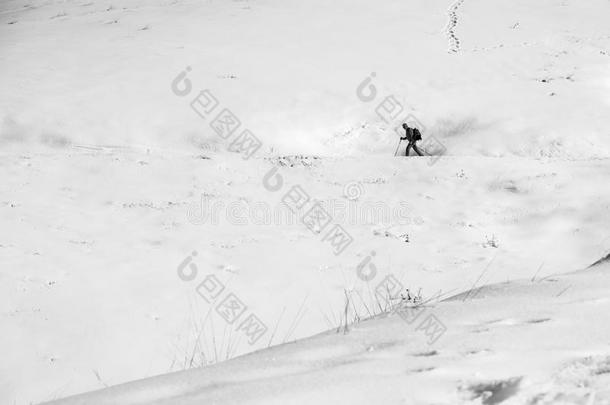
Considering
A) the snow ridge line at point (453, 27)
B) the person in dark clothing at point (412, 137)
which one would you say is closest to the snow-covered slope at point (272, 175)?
the snow ridge line at point (453, 27)

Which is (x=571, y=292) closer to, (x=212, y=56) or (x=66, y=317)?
(x=66, y=317)

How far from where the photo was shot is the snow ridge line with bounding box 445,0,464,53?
1884cm

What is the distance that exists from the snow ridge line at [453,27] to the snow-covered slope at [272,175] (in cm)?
9

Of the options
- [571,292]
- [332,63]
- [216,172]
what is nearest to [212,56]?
[332,63]

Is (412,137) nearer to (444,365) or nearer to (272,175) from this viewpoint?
(272,175)

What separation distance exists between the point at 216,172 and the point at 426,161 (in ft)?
12.7

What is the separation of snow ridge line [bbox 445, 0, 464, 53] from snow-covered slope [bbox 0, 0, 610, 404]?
0.09m

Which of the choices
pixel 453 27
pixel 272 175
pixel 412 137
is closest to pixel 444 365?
pixel 272 175

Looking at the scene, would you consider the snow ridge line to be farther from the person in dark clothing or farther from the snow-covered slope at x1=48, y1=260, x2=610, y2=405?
the snow-covered slope at x1=48, y1=260, x2=610, y2=405

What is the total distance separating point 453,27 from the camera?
67.1ft

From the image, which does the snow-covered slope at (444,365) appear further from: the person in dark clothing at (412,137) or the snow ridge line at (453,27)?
the snow ridge line at (453,27)

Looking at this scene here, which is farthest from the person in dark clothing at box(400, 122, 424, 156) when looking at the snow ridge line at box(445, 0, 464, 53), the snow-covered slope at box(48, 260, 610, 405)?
the snow-covered slope at box(48, 260, 610, 405)

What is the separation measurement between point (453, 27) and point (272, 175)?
35.7ft

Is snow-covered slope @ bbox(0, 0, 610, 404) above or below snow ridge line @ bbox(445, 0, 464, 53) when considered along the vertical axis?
above
